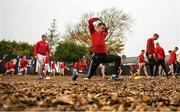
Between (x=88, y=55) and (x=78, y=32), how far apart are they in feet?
17.5

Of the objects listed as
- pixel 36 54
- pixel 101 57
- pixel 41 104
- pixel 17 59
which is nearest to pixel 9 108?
pixel 41 104

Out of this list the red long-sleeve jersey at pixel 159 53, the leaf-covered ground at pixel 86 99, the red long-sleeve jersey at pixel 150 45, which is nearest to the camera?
the leaf-covered ground at pixel 86 99

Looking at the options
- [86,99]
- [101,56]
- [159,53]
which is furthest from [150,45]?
[86,99]

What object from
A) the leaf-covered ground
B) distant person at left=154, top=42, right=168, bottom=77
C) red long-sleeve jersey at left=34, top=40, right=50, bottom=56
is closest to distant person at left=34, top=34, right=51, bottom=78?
red long-sleeve jersey at left=34, top=40, right=50, bottom=56

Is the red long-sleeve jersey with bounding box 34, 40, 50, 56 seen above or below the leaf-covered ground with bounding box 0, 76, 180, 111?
above

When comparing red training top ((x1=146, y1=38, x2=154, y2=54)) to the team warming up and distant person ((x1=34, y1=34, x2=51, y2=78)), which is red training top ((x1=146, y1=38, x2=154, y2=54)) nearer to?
the team warming up

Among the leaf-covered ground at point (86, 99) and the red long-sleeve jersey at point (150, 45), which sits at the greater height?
the red long-sleeve jersey at point (150, 45)

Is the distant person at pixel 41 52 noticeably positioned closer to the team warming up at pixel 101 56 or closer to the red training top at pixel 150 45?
the team warming up at pixel 101 56

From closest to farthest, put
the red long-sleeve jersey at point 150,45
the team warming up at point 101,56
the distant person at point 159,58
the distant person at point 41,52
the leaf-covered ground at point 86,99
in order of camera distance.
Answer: the leaf-covered ground at point 86,99 → the team warming up at point 101,56 → the red long-sleeve jersey at point 150,45 → the distant person at point 41,52 → the distant person at point 159,58

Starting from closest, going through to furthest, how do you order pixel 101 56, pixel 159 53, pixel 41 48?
1. pixel 101 56
2. pixel 41 48
3. pixel 159 53

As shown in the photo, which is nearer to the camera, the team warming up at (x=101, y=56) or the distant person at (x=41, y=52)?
the team warming up at (x=101, y=56)

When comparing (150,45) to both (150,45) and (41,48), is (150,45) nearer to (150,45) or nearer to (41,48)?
(150,45)

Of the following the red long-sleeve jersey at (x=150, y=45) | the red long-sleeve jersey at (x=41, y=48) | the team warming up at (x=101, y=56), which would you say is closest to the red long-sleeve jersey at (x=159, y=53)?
the team warming up at (x=101, y=56)

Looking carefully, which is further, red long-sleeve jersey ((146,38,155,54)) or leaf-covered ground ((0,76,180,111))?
red long-sleeve jersey ((146,38,155,54))
